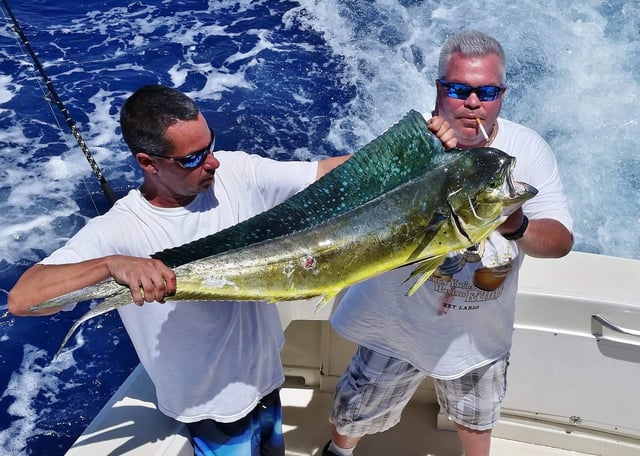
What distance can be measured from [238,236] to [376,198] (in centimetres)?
38

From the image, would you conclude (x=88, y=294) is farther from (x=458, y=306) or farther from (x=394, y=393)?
(x=394, y=393)

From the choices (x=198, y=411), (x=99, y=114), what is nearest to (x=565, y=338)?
(x=198, y=411)

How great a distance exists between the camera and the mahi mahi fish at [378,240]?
1.54 metres

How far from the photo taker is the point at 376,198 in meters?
1.67

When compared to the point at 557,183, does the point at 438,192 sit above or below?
above

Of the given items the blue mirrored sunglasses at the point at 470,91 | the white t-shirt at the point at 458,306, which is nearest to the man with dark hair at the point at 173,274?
the blue mirrored sunglasses at the point at 470,91

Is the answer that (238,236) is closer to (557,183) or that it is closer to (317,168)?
(317,168)

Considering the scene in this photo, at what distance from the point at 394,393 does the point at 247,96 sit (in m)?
5.74

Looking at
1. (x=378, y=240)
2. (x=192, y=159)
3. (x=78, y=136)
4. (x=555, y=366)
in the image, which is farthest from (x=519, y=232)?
(x=78, y=136)

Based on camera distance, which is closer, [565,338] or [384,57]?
[565,338]

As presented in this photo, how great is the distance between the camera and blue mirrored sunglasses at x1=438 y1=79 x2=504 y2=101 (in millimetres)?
1845

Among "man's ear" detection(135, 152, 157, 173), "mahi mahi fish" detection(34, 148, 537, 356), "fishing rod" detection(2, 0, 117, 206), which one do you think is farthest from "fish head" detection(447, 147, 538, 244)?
"fishing rod" detection(2, 0, 117, 206)

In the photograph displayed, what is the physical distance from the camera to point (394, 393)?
2.36 m

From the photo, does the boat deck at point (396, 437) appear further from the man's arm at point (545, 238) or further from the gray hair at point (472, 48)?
the gray hair at point (472, 48)
